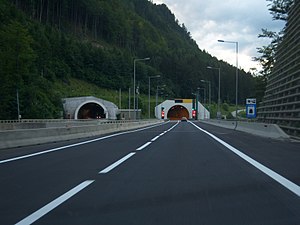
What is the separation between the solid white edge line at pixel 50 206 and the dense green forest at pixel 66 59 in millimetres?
67584

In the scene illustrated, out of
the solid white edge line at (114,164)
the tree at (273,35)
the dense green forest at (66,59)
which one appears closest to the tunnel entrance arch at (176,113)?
the dense green forest at (66,59)

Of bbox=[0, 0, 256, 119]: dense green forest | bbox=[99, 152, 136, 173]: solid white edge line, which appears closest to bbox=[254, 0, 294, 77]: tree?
bbox=[0, 0, 256, 119]: dense green forest

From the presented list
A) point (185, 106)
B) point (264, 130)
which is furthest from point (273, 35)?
point (185, 106)

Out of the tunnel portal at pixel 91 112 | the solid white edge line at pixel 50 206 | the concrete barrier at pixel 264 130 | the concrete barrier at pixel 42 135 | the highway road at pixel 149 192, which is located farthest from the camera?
the tunnel portal at pixel 91 112

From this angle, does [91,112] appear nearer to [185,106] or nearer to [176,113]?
[185,106]

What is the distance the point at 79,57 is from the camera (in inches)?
5468

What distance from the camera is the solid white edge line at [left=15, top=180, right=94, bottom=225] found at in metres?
5.87

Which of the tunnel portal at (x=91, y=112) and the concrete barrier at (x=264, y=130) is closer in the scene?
the concrete barrier at (x=264, y=130)

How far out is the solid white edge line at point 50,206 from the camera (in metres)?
5.87

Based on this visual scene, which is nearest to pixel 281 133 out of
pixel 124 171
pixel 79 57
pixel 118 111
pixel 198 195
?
pixel 124 171

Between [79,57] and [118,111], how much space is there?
141 feet

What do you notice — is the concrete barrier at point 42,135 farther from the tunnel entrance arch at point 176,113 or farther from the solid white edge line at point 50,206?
the tunnel entrance arch at point 176,113

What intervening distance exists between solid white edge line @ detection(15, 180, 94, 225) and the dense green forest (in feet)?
222

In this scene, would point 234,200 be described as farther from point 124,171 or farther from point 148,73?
point 148,73
